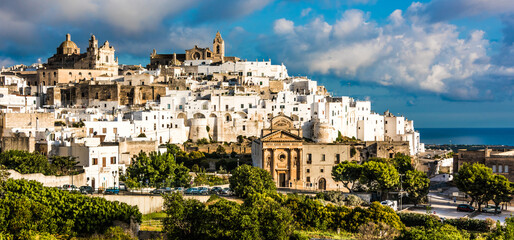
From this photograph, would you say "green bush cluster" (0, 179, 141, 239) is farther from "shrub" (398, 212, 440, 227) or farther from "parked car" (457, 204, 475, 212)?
"parked car" (457, 204, 475, 212)

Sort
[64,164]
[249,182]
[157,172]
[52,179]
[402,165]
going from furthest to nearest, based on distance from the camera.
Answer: [402,165]
[157,172]
[64,164]
[249,182]
[52,179]

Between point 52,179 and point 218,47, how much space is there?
2460 inches

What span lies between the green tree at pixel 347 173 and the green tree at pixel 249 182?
298 inches

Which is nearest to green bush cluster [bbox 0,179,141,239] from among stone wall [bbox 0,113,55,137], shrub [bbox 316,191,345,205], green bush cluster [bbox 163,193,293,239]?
green bush cluster [bbox 163,193,293,239]

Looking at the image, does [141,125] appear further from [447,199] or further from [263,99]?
[447,199]

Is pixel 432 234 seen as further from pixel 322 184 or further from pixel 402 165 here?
pixel 322 184

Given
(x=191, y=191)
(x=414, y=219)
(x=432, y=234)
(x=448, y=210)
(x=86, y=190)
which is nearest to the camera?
(x=432, y=234)

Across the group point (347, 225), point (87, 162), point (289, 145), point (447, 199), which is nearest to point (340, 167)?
point (289, 145)

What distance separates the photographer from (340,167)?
47875 mm

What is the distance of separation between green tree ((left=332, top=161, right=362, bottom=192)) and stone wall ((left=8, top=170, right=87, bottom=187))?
20214 millimetres

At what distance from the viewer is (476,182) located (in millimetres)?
42156

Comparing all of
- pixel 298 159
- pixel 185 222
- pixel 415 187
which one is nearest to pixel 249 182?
pixel 185 222

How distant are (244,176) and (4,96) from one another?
141 ft

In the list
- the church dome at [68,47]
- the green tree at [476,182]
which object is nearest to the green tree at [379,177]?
→ the green tree at [476,182]
